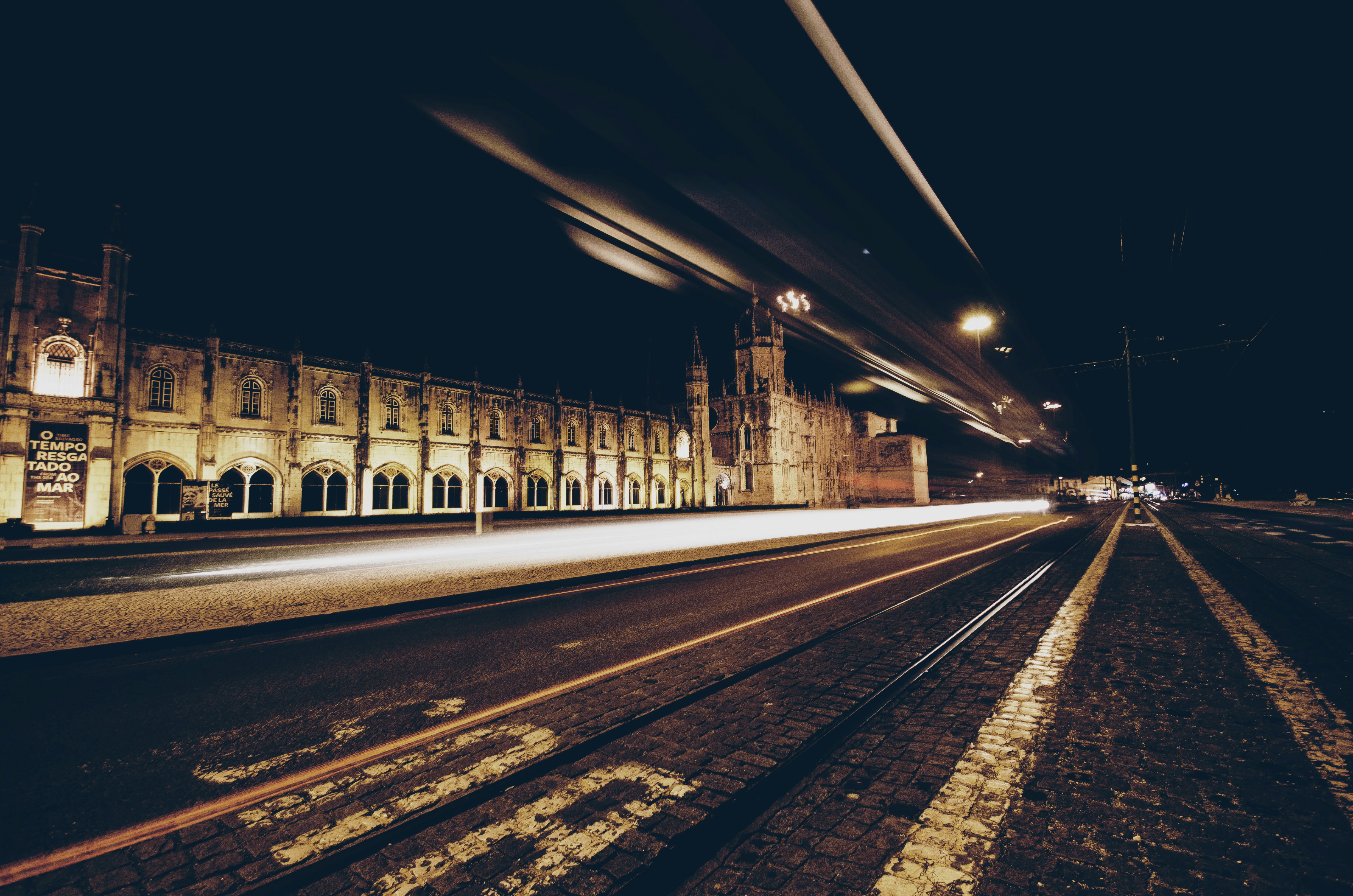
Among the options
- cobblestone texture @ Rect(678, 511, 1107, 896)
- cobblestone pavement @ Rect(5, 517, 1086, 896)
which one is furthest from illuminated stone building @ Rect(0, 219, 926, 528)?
cobblestone texture @ Rect(678, 511, 1107, 896)

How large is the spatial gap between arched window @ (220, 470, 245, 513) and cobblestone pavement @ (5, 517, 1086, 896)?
35.5m

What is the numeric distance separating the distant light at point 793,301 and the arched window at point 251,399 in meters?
30.9

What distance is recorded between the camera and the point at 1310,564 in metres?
10.6

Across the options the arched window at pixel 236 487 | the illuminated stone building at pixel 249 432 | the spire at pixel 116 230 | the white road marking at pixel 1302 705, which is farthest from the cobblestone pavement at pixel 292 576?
the spire at pixel 116 230

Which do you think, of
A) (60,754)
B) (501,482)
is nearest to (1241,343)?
(60,754)

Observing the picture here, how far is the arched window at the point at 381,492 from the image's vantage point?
3525 cm

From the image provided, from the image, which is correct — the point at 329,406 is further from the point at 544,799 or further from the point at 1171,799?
the point at 1171,799

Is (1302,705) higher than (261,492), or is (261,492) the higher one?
(261,492)

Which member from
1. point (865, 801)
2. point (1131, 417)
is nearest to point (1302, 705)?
point (865, 801)

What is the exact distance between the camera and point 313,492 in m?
33.2

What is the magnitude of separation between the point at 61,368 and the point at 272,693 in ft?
114

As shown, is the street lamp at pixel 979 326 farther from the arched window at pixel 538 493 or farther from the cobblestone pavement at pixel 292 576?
the arched window at pixel 538 493

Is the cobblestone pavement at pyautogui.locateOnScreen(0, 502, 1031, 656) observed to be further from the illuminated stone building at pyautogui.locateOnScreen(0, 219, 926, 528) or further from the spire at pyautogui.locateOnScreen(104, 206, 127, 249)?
the spire at pyautogui.locateOnScreen(104, 206, 127, 249)

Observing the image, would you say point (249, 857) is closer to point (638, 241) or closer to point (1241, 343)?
point (638, 241)
